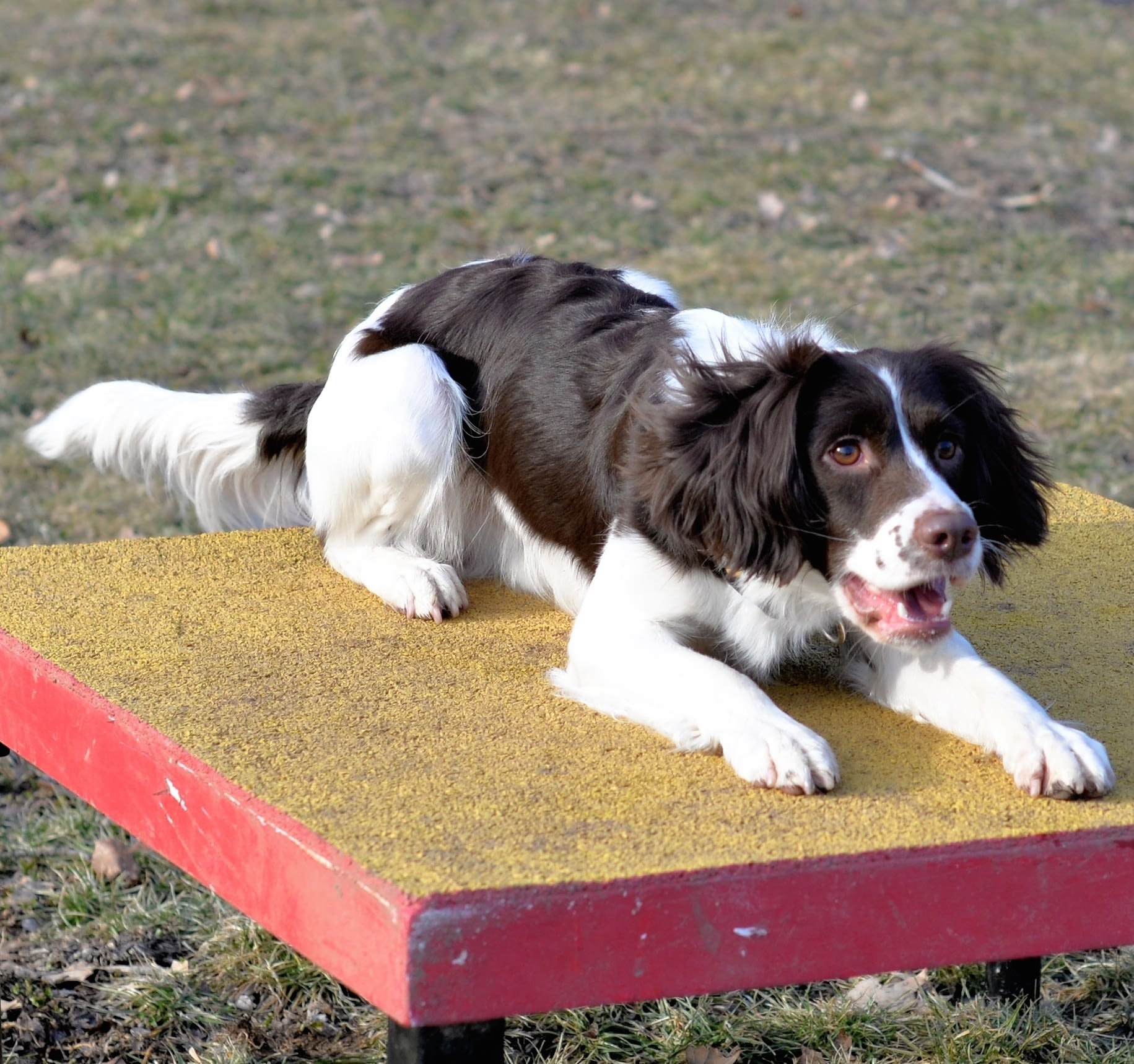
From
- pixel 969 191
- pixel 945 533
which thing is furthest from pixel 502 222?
pixel 945 533

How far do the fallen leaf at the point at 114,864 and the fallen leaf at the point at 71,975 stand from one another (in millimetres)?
364

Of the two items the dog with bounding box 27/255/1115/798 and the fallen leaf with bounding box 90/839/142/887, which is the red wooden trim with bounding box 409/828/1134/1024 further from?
the fallen leaf with bounding box 90/839/142/887

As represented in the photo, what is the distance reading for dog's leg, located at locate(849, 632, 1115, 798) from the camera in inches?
95.0

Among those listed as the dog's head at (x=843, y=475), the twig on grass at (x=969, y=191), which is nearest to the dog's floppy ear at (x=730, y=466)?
the dog's head at (x=843, y=475)

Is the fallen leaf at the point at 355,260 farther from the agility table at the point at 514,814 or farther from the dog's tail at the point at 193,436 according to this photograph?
the agility table at the point at 514,814

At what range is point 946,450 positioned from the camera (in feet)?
8.76

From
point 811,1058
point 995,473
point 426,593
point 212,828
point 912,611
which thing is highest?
point 995,473

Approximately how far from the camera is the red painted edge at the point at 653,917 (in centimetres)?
203

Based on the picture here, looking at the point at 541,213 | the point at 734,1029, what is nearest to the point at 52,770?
the point at 734,1029

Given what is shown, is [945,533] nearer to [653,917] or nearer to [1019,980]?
[653,917]

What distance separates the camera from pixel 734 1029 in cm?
299

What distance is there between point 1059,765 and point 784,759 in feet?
1.44

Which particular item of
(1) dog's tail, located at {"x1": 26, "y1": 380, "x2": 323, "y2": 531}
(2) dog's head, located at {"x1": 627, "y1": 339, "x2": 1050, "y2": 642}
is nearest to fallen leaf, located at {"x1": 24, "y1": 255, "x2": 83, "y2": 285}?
(1) dog's tail, located at {"x1": 26, "y1": 380, "x2": 323, "y2": 531}

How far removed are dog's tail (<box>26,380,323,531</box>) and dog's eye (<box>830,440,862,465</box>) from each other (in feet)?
5.78
